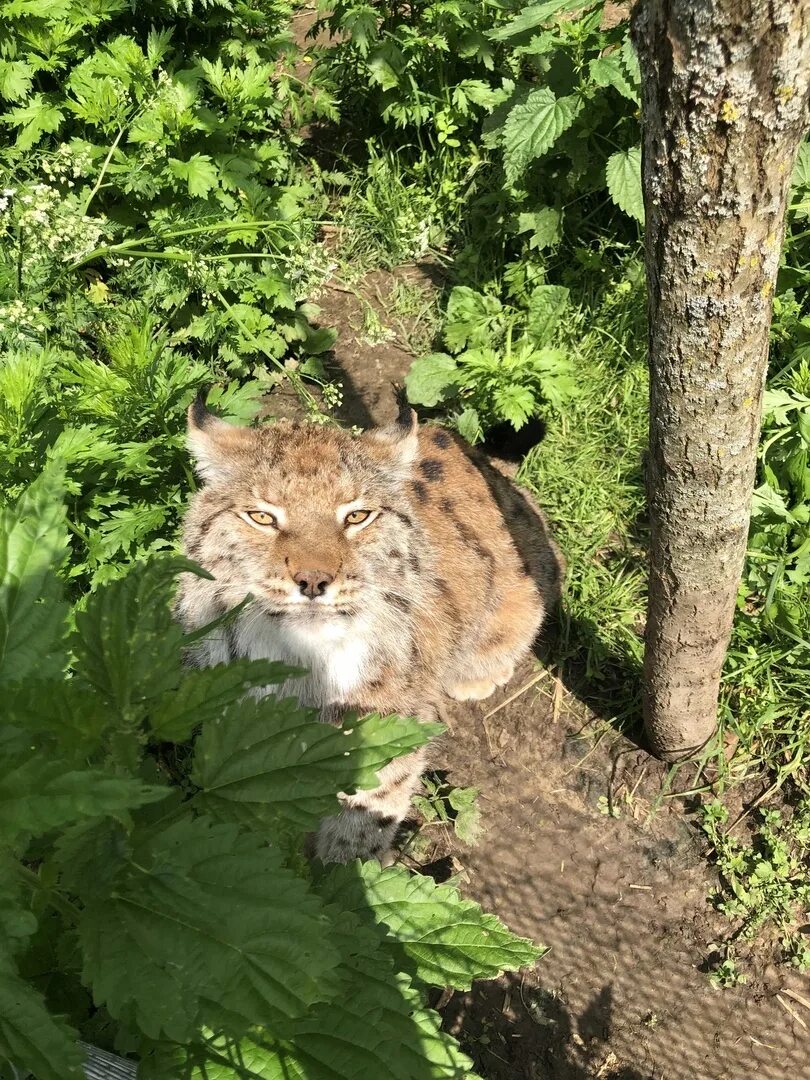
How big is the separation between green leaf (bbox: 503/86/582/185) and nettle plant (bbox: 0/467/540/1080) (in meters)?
3.64

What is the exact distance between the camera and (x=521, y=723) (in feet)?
14.0

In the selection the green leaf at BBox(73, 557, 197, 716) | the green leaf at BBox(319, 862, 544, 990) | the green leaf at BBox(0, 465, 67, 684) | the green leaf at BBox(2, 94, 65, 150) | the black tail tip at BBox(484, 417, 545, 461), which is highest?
the green leaf at BBox(2, 94, 65, 150)

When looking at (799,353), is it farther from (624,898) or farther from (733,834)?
(624,898)

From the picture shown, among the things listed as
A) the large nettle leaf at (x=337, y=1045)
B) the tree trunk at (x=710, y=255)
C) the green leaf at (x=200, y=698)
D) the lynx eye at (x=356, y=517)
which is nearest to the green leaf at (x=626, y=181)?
the tree trunk at (x=710, y=255)

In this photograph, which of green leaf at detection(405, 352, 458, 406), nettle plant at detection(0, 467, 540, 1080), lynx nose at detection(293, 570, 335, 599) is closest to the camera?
nettle plant at detection(0, 467, 540, 1080)

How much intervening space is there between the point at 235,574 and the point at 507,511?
1.56 m

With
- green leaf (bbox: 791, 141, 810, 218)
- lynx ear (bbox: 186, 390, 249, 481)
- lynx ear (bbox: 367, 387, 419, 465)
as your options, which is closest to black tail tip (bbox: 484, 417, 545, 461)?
lynx ear (bbox: 367, 387, 419, 465)

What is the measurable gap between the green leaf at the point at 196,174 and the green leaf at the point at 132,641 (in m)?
3.45

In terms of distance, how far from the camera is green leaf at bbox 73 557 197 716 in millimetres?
1614

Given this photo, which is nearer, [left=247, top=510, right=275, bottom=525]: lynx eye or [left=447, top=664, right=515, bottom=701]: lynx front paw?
[left=247, top=510, right=275, bottom=525]: lynx eye

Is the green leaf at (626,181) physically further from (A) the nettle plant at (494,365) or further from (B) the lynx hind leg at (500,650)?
(B) the lynx hind leg at (500,650)

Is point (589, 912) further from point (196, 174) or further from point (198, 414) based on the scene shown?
point (196, 174)

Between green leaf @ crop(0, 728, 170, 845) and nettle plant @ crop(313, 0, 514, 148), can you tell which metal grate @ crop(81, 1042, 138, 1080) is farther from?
nettle plant @ crop(313, 0, 514, 148)

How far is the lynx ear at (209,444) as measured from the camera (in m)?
3.35
